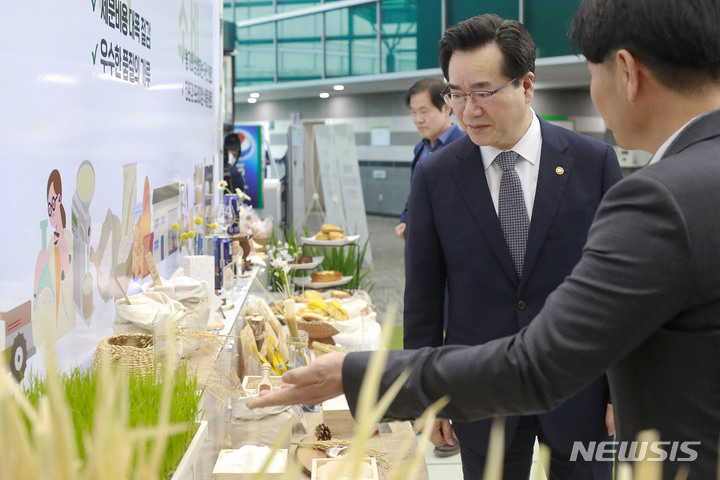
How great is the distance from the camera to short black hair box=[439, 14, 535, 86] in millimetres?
1994

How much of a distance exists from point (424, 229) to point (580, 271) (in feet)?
3.37

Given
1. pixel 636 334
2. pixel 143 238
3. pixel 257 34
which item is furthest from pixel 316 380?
pixel 257 34

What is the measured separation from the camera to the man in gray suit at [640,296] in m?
0.91

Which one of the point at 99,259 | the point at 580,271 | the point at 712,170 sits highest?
the point at 712,170

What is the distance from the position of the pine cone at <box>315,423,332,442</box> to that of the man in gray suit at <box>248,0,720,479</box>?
4.31ft

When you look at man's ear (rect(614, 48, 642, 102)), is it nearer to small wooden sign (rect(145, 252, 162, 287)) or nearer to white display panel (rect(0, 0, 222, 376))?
white display panel (rect(0, 0, 222, 376))

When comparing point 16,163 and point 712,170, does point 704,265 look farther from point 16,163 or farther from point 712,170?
point 16,163

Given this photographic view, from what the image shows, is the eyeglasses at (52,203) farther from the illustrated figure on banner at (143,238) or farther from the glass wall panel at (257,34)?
the glass wall panel at (257,34)

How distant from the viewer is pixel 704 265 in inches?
35.5

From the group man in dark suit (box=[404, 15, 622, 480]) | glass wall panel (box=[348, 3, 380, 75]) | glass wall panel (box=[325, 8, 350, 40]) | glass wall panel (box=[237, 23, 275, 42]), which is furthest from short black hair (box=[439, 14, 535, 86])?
glass wall panel (box=[237, 23, 275, 42])

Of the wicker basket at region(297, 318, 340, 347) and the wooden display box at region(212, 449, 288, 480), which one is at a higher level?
the wooden display box at region(212, 449, 288, 480)

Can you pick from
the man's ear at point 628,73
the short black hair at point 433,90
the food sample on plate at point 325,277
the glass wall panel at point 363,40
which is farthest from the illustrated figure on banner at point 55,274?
the glass wall panel at point 363,40

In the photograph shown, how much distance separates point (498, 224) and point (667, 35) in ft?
3.13

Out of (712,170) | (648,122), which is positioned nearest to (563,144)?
(648,122)
